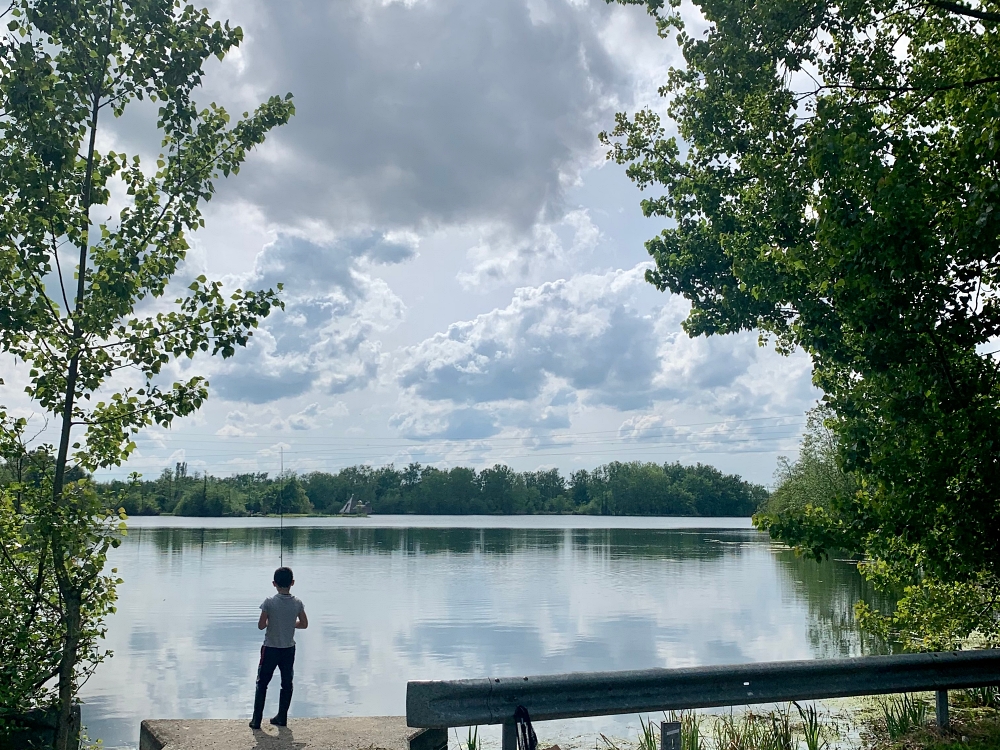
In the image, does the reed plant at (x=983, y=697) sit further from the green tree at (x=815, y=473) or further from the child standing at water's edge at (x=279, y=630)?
the green tree at (x=815, y=473)

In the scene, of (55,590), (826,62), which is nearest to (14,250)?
(55,590)

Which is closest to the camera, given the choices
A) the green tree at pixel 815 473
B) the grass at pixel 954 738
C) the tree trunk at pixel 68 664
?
the grass at pixel 954 738

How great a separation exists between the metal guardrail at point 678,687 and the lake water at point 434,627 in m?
5.17

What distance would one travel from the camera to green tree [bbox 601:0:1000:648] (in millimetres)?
7777

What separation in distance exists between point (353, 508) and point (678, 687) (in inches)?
6629

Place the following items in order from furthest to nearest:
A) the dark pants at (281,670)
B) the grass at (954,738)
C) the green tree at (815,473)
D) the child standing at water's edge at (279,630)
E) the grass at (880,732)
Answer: the green tree at (815,473), the child standing at water's edge at (279,630), the dark pants at (281,670), the grass at (880,732), the grass at (954,738)

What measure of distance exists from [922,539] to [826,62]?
709 cm

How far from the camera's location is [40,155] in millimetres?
8289

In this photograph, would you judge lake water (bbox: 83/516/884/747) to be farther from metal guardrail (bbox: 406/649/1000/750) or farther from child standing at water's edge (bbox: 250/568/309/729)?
metal guardrail (bbox: 406/649/1000/750)

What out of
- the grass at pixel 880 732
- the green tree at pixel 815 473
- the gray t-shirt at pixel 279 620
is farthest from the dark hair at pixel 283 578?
the green tree at pixel 815 473

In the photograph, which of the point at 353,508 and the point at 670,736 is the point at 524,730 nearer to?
the point at 670,736

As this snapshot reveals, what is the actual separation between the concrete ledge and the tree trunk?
35.9 inches

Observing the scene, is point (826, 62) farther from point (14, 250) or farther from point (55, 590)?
point (55, 590)

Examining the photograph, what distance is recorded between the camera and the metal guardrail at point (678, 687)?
636cm
